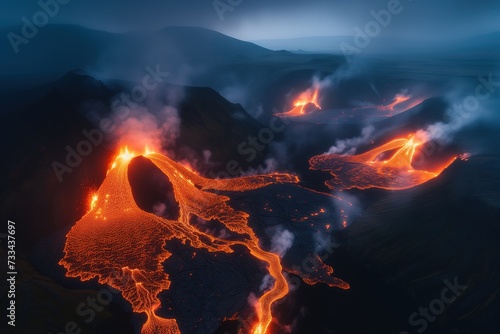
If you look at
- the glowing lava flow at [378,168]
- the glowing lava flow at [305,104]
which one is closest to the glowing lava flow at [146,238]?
the glowing lava flow at [378,168]

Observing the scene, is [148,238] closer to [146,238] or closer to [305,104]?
[146,238]

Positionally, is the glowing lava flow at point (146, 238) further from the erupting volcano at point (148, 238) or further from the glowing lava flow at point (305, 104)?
the glowing lava flow at point (305, 104)

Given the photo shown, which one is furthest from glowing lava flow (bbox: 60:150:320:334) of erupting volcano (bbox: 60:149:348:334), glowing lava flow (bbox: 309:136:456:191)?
glowing lava flow (bbox: 309:136:456:191)

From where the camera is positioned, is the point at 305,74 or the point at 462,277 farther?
the point at 305,74

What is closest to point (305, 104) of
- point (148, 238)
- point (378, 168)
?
point (378, 168)

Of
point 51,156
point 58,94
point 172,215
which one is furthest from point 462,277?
point 58,94

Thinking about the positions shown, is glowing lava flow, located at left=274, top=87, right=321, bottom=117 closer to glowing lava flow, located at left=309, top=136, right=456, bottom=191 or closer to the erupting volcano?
glowing lava flow, located at left=309, top=136, right=456, bottom=191

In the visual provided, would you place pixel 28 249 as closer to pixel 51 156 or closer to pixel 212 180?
pixel 51 156
